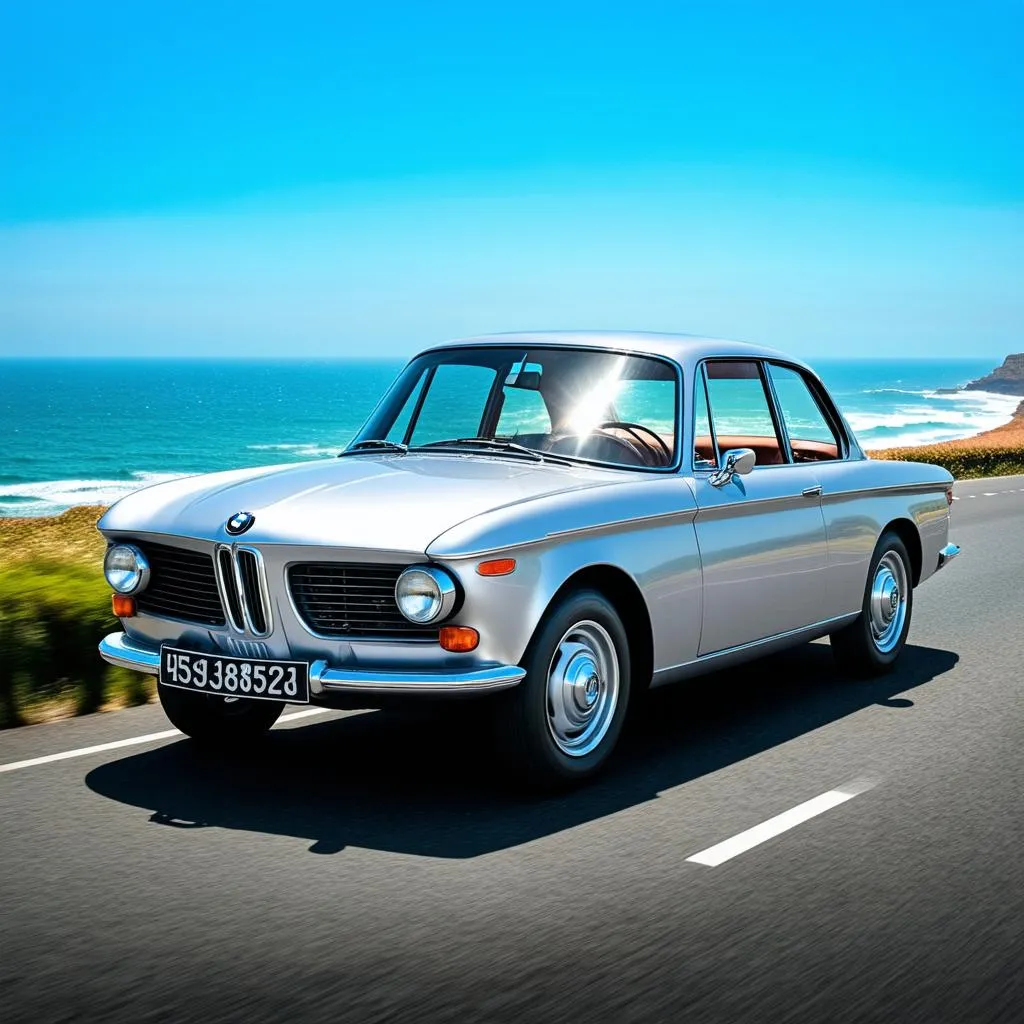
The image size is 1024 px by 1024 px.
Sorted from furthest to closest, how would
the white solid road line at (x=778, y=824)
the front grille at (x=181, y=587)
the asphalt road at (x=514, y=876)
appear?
1. the front grille at (x=181, y=587)
2. the white solid road line at (x=778, y=824)
3. the asphalt road at (x=514, y=876)

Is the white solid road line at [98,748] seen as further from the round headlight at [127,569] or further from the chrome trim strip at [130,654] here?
the round headlight at [127,569]

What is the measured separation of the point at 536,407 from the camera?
6.63 metres

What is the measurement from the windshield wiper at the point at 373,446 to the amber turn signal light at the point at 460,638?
1.91m

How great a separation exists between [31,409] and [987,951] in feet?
480

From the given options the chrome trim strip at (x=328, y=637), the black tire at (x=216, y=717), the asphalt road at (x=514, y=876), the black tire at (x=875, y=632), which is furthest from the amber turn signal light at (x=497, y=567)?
the black tire at (x=875, y=632)

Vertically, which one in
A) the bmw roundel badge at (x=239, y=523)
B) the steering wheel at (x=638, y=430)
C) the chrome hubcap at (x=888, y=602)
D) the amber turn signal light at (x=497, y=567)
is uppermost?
the steering wheel at (x=638, y=430)

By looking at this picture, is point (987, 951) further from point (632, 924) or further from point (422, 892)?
point (422, 892)

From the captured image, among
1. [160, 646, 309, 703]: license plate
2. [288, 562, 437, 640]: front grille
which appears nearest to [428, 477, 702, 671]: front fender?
[288, 562, 437, 640]: front grille

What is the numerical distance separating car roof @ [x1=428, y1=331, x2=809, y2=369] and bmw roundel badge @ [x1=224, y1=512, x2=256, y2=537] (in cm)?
206

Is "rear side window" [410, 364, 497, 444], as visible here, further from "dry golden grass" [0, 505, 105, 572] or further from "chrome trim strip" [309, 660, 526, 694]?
"dry golden grass" [0, 505, 105, 572]

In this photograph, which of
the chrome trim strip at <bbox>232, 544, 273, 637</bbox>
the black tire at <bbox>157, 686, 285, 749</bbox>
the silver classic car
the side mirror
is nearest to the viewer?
the silver classic car

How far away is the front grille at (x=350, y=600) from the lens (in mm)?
5055

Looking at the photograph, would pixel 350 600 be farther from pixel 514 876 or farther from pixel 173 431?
pixel 173 431

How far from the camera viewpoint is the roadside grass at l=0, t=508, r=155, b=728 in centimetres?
698
